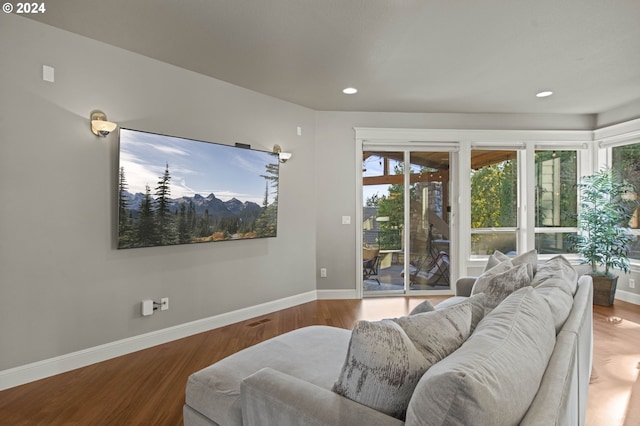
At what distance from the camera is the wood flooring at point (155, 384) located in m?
2.18

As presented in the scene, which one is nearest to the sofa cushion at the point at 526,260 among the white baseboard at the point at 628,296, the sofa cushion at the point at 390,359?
the sofa cushion at the point at 390,359

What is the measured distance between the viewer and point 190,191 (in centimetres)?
346

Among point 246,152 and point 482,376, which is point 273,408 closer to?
point 482,376

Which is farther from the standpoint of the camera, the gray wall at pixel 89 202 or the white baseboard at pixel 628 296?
the white baseboard at pixel 628 296

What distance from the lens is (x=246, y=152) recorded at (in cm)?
395

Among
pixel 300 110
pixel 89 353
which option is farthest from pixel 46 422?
pixel 300 110

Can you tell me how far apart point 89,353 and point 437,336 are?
112 inches

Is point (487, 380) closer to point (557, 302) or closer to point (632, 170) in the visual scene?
point (557, 302)

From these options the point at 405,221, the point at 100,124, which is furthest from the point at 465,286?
the point at 100,124

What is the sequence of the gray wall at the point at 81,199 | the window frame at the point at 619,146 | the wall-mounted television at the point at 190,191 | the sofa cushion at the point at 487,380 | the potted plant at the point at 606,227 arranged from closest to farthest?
the sofa cushion at the point at 487,380
the gray wall at the point at 81,199
the wall-mounted television at the point at 190,191
the potted plant at the point at 606,227
the window frame at the point at 619,146

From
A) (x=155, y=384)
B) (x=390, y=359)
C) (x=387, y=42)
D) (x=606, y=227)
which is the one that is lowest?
(x=155, y=384)

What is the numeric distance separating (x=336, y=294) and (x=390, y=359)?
394cm

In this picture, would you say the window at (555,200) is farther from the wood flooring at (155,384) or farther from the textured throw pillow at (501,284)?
the textured throw pillow at (501,284)

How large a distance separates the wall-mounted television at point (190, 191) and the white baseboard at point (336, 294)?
128 cm
